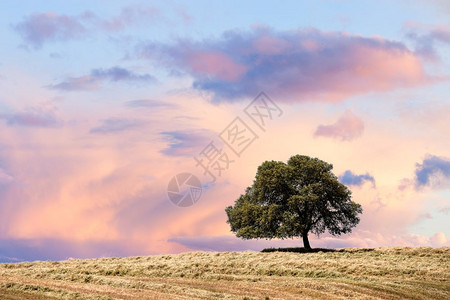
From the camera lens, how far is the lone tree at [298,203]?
63406 mm

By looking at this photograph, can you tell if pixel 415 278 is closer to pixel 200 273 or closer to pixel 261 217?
pixel 200 273

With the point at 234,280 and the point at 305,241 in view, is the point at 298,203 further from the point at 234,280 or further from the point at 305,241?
the point at 234,280

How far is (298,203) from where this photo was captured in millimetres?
62688

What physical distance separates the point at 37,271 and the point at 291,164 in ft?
121

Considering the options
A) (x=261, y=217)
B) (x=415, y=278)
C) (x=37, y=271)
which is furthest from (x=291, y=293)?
(x=261, y=217)

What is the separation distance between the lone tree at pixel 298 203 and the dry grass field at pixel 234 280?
38.6 feet

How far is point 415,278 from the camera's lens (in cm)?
4003

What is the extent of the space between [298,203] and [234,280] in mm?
28668

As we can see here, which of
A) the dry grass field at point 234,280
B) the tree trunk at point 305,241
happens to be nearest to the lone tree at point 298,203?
the tree trunk at point 305,241

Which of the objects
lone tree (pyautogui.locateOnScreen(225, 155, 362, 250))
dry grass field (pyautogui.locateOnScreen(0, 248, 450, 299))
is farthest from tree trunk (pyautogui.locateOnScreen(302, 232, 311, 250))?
dry grass field (pyautogui.locateOnScreen(0, 248, 450, 299))

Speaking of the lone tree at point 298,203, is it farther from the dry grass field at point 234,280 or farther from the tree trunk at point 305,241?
the dry grass field at point 234,280

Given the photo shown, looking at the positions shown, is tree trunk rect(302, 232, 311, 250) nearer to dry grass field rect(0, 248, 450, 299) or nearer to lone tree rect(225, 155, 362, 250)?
lone tree rect(225, 155, 362, 250)

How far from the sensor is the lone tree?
63.4 metres

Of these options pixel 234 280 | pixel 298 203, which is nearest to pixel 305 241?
pixel 298 203
